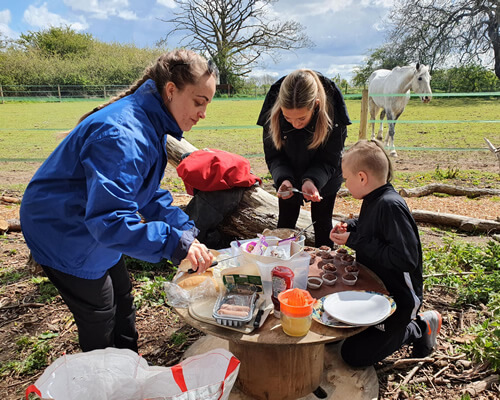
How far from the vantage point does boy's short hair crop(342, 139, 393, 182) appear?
207 centimetres

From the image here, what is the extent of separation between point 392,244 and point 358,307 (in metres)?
0.39

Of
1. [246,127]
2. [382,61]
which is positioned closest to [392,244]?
[246,127]

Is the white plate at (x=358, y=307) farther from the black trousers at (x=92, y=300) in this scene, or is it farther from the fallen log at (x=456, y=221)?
the fallen log at (x=456, y=221)

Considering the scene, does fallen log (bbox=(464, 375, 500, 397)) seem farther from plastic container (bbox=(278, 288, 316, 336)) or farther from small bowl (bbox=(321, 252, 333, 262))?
plastic container (bbox=(278, 288, 316, 336))

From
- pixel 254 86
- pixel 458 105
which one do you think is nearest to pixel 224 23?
pixel 254 86

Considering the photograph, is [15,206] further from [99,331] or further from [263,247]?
[263,247]

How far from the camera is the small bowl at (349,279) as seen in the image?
6.43ft

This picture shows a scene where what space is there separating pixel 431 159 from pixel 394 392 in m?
7.71

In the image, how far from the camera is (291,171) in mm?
2885

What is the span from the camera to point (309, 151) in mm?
2811

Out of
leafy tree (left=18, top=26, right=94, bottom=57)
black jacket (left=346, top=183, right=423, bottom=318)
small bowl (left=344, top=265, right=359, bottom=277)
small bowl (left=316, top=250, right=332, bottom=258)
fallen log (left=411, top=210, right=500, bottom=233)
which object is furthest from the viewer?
leafy tree (left=18, top=26, right=94, bottom=57)

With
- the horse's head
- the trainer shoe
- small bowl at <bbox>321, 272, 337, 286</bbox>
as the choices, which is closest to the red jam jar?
small bowl at <bbox>321, 272, 337, 286</bbox>

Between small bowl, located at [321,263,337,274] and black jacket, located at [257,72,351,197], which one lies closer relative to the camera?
small bowl, located at [321,263,337,274]

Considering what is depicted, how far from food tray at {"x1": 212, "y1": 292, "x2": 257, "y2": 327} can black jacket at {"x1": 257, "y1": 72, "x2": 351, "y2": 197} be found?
4.08 feet
